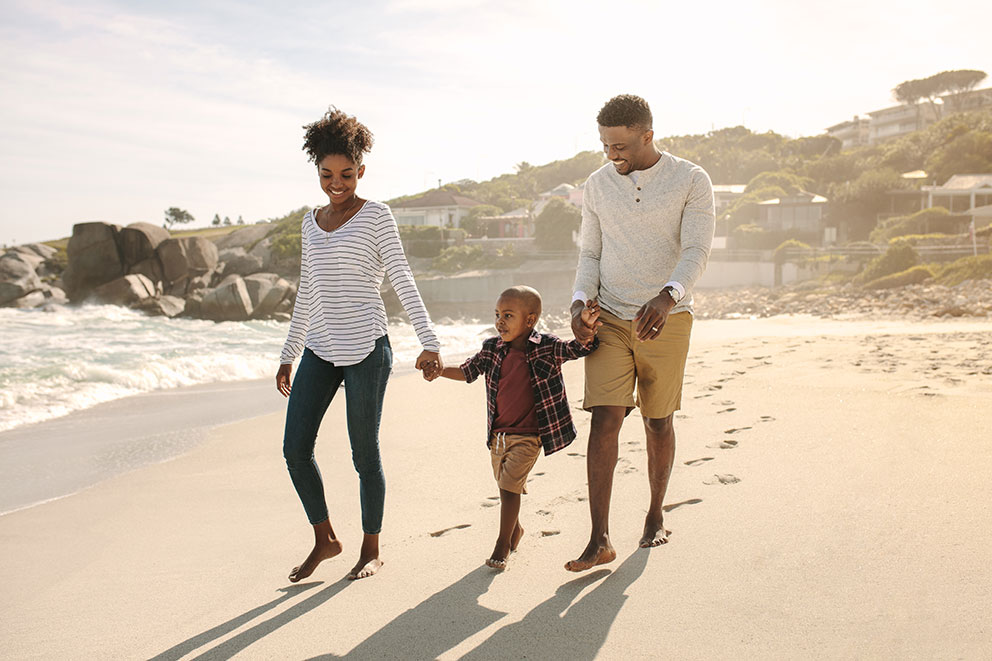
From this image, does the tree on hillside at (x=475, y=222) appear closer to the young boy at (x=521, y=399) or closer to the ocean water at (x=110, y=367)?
the ocean water at (x=110, y=367)

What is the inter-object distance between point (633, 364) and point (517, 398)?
527 millimetres

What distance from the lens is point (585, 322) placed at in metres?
3.11

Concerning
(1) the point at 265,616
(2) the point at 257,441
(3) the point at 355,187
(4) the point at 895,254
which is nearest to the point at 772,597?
(1) the point at 265,616

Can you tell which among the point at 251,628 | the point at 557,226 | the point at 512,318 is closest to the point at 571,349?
the point at 512,318

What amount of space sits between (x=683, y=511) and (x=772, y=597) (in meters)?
0.98

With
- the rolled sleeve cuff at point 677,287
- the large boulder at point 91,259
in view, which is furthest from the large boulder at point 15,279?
the rolled sleeve cuff at point 677,287

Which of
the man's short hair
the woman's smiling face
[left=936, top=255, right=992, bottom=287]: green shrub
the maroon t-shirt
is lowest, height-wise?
[left=936, top=255, right=992, bottom=287]: green shrub

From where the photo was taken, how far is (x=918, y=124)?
76750mm

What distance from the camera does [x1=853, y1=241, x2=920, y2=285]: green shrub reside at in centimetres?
2259

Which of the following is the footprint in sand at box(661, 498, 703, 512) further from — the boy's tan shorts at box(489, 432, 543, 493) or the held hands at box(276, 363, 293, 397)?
the held hands at box(276, 363, 293, 397)

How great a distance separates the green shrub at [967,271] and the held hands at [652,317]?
1883cm

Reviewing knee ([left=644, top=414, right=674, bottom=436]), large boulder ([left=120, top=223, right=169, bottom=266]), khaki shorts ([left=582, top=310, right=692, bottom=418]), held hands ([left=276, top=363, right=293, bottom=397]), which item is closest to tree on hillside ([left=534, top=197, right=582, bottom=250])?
large boulder ([left=120, top=223, right=169, bottom=266])

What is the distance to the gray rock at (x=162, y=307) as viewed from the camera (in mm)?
31531

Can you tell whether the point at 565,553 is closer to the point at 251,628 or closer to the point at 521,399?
the point at 521,399
